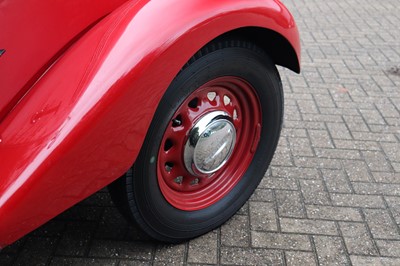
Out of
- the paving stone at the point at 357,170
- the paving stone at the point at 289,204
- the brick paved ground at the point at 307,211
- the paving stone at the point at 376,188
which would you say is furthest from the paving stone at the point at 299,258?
the paving stone at the point at 357,170

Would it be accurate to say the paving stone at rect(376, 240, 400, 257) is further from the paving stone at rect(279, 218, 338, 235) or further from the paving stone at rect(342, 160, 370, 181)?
the paving stone at rect(342, 160, 370, 181)

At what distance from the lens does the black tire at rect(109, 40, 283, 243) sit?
1.77m

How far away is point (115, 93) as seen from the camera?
4.81ft

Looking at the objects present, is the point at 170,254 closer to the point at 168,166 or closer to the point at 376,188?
the point at 168,166

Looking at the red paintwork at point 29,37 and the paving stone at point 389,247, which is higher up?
the red paintwork at point 29,37

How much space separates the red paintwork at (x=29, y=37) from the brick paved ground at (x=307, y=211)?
0.97 meters

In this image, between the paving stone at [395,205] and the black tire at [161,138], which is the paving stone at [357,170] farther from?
the black tire at [161,138]

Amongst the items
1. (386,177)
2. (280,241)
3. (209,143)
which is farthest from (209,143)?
(386,177)

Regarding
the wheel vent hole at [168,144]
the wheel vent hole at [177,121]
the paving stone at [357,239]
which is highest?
the wheel vent hole at [177,121]

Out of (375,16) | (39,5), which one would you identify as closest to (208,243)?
(39,5)

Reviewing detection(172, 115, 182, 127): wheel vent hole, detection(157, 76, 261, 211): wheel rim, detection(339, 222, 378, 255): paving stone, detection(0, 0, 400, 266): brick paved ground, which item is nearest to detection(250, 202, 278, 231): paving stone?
detection(0, 0, 400, 266): brick paved ground

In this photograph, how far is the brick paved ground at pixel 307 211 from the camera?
2.19 m

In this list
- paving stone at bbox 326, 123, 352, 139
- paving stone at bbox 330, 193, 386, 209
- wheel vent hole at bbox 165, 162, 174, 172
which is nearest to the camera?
wheel vent hole at bbox 165, 162, 174, 172

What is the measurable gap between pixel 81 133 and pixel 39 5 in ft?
1.55
